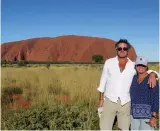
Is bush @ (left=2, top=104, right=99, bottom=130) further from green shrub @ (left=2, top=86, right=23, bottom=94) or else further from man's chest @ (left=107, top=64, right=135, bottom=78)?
green shrub @ (left=2, top=86, right=23, bottom=94)

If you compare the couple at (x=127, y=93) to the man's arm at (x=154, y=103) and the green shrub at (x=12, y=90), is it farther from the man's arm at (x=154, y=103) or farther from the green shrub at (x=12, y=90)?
the green shrub at (x=12, y=90)

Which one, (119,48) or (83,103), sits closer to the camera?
(119,48)

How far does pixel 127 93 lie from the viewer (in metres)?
4.70

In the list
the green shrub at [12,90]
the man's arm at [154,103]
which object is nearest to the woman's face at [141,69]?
the man's arm at [154,103]

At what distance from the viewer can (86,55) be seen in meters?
104

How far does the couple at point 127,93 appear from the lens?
4.38 m

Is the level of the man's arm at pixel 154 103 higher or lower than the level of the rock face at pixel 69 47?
lower

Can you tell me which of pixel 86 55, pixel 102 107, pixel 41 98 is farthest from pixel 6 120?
pixel 86 55

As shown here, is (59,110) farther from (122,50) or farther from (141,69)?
(141,69)

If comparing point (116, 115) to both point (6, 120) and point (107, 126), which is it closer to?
point (107, 126)

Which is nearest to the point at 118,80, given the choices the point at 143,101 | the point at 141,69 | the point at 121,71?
the point at 121,71

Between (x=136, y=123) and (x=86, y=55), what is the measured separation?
100027 mm

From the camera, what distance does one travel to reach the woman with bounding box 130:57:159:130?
4.37 metres

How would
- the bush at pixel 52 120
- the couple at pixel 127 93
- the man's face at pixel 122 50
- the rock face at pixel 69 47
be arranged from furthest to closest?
1. the rock face at pixel 69 47
2. the bush at pixel 52 120
3. the man's face at pixel 122 50
4. the couple at pixel 127 93
